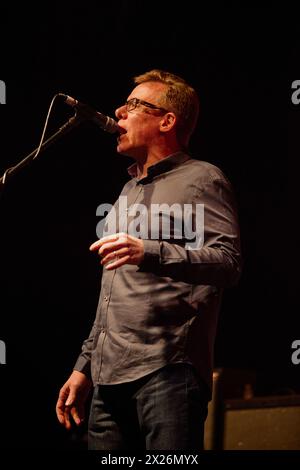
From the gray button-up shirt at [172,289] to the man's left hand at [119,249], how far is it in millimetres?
37

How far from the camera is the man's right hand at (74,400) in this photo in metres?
1.80

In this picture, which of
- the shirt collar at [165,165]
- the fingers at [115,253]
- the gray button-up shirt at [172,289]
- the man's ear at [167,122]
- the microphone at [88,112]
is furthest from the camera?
the man's ear at [167,122]

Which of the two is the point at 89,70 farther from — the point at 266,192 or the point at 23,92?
the point at 266,192

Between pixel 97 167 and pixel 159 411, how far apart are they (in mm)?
2741

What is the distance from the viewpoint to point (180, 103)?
6.52ft

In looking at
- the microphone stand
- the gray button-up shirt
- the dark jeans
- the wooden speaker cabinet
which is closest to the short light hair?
the gray button-up shirt

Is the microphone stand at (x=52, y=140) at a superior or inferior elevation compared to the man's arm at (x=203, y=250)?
superior

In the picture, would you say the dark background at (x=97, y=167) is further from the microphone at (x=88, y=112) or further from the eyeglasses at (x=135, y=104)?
the microphone at (x=88, y=112)

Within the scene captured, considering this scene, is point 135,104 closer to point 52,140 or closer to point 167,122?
point 167,122

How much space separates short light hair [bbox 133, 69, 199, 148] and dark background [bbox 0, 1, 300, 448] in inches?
70.7

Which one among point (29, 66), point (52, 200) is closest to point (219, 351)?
point (52, 200)

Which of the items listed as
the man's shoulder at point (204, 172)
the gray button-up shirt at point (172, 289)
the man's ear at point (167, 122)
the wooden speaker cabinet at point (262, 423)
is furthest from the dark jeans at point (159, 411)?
the wooden speaker cabinet at point (262, 423)

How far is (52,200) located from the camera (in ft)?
12.7

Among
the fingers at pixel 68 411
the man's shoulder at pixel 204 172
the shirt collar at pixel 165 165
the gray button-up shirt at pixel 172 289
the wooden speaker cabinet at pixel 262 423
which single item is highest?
the shirt collar at pixel 165 165
